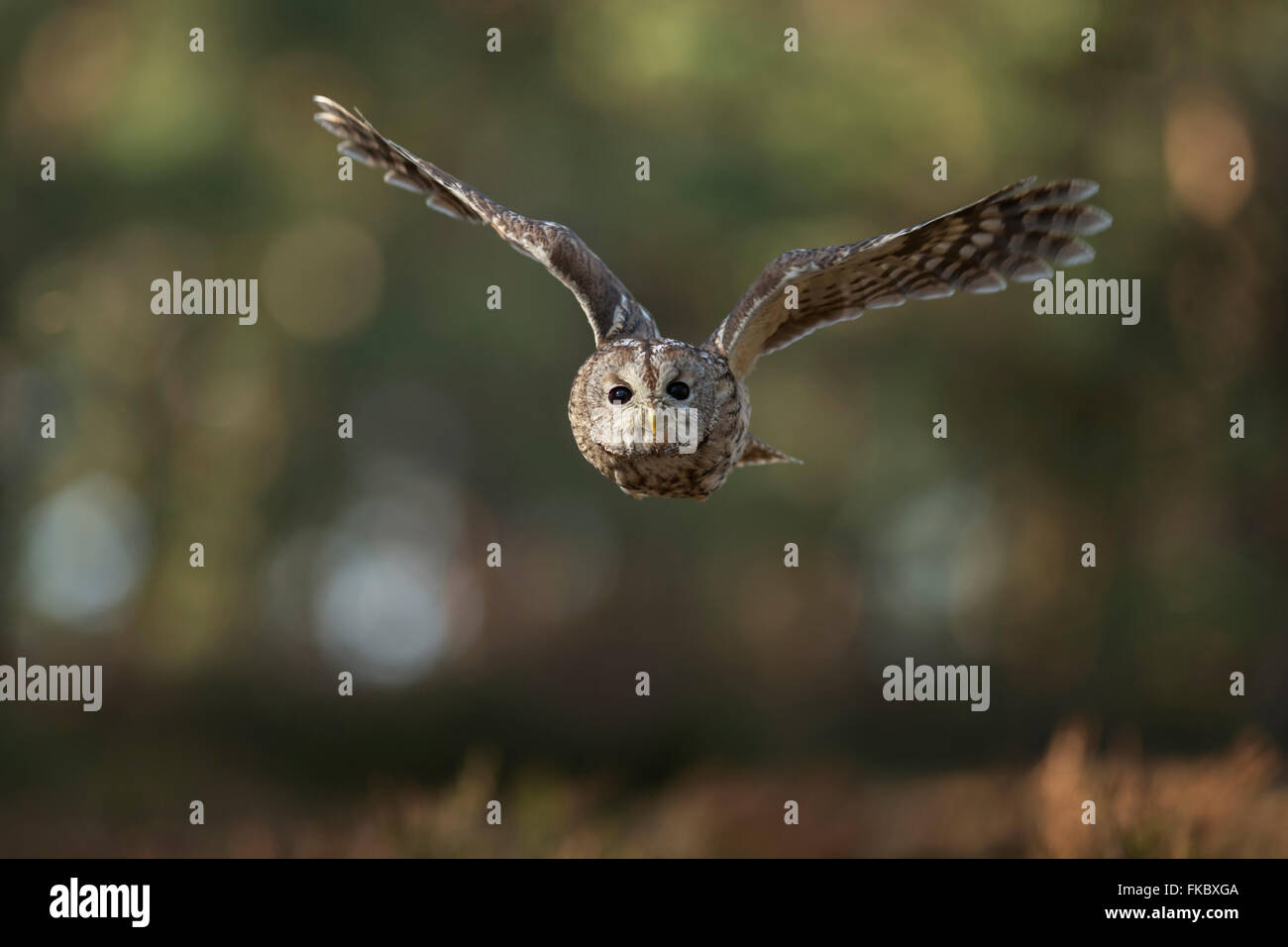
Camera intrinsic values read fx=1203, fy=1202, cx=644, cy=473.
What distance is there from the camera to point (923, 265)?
4344mm

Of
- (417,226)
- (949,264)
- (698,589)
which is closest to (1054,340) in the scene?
(698,589)

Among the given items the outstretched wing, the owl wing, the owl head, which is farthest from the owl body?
the outstretched wing

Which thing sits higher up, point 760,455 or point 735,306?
point 735,306

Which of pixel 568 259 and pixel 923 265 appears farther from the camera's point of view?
pixel 923 265

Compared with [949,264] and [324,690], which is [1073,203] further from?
[324,690]

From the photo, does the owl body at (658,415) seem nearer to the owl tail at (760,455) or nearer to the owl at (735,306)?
the owl at (735,306)

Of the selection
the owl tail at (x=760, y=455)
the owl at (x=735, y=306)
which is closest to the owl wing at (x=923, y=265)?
the owl at (x=735, y=306)

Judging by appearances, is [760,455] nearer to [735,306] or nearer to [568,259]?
[735,306]

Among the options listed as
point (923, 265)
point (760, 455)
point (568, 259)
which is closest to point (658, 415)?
point (568, 259)

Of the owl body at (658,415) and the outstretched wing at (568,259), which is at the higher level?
the outstretched wing at (568,259)

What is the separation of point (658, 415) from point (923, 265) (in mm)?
1451

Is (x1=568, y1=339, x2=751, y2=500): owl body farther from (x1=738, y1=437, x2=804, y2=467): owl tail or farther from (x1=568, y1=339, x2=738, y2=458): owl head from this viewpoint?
(x1=738, y1=437, x2=804, y2=467): owl tail

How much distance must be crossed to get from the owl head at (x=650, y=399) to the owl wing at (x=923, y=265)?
40 centimetres

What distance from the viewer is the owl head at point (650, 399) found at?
11.3 feet
